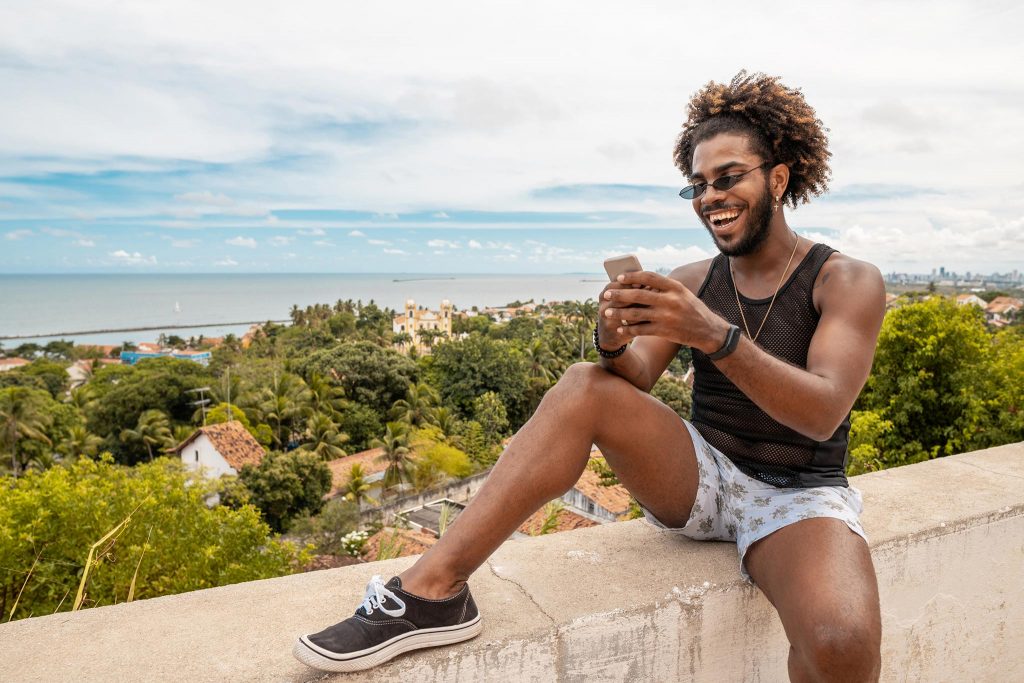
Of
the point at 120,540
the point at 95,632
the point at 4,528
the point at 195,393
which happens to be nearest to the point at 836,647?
the point at 95,632

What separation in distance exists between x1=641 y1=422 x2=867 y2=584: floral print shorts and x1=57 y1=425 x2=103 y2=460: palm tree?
103 ft

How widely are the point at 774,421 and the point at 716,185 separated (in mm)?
614

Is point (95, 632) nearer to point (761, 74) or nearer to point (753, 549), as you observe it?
point (753, 549)

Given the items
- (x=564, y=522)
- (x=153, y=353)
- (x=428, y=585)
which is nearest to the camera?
(x=428, y=585)

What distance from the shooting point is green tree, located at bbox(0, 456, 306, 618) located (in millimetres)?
6176

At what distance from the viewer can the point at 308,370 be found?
34.8 metres

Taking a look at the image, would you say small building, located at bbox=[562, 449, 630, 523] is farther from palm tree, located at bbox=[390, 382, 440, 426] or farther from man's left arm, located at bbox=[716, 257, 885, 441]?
man's left arm, located at bbox=[716, 257, 885, 441]

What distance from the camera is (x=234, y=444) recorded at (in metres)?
24.2

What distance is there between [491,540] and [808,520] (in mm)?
694

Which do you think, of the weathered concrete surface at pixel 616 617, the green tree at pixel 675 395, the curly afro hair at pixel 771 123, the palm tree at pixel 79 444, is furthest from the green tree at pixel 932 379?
the palm tree at pixel 79 444

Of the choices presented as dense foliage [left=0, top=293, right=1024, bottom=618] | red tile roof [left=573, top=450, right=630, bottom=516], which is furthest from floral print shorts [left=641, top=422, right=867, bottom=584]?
red tile roof [left=573, top=450, right=630, bottom=516]

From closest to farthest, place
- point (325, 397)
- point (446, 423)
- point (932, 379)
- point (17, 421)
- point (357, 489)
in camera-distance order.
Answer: point (932, 379), point (357, 489), point (17, 421), point (446, 423), point (325, 397)

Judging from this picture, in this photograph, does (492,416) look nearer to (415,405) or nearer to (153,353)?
(415,405)

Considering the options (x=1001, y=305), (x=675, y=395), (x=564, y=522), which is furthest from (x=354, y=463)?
(x=1001, y=305)
